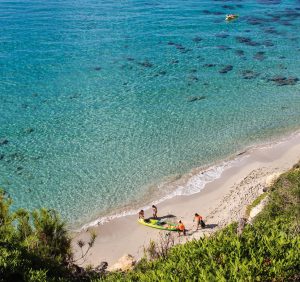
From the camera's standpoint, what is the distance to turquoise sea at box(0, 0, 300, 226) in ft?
106

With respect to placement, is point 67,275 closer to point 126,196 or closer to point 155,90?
point 126,196

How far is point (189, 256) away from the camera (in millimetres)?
14281

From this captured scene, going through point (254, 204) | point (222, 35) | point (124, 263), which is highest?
point (222, 35)

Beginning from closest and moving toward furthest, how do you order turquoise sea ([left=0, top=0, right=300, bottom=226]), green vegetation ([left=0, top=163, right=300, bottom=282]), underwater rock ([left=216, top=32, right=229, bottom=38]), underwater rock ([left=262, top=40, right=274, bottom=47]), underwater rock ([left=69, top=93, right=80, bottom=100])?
green vegetation ([left=0, top=163, right=300, bottom=282]) < turquoise sea ([left=0, top=0, right=300, bottom=226]) < underwater rock ([left=69, top=93, right=80, bottom=100]) < underwater rock ([left=262, top=40, right=274, bottom=47]) < underwater rock ([left=216, top=32, right=229, bottom=38])

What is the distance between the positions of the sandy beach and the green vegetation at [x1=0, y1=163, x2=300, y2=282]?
22.6 feet

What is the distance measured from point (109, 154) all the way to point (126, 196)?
5777 mm

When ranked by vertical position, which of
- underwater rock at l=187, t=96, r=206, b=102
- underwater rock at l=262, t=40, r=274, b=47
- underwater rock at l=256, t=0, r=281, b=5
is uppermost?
underwater rock at l=256, t=0, r=281, b=5

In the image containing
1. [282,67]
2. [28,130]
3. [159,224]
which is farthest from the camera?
[282,67]

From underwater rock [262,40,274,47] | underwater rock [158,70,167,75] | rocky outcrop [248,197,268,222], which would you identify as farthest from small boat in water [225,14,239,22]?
rocky outcrop [248,197,268,222]

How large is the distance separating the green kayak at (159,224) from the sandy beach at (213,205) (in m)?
0.37

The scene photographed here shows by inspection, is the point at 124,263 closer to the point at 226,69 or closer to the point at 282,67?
the point at 226,69

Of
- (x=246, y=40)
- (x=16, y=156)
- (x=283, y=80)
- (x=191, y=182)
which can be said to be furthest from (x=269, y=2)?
(x=16, y=156)

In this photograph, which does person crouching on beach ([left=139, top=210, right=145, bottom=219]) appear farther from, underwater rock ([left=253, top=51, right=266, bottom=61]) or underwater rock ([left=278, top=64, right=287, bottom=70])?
underwater rock ([left=253, top=51, right=266, bottom=61])

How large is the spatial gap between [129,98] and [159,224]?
2053 cm
